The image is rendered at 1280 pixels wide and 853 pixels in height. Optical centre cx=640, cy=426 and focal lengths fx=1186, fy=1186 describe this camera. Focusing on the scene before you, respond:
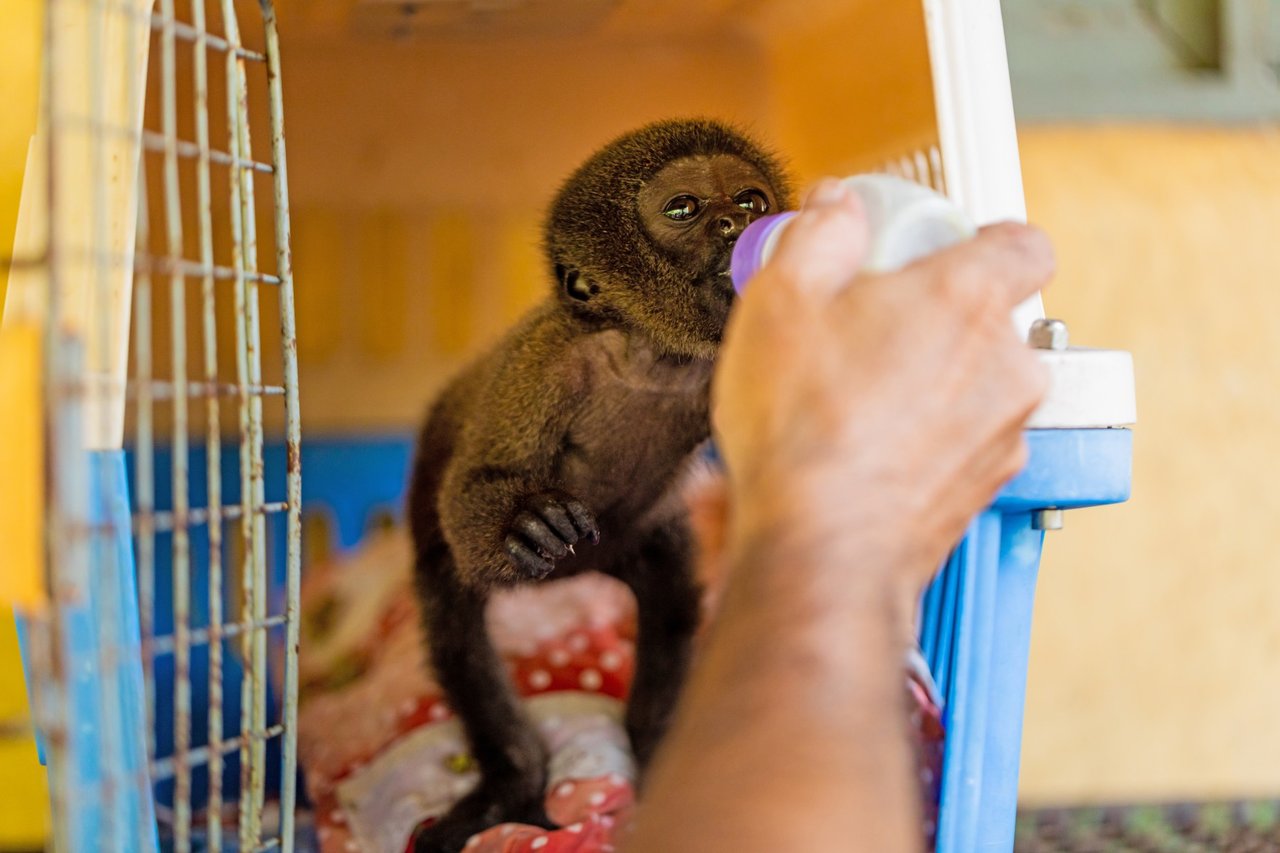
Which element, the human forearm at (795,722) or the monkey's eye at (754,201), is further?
the monkey's eye at (754,201)

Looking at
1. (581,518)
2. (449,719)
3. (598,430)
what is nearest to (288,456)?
(581,518)

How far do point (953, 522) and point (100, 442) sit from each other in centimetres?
74

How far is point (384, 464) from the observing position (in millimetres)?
2998

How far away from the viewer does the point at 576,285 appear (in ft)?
4.87

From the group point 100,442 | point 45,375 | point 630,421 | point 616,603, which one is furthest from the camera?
point 616,603

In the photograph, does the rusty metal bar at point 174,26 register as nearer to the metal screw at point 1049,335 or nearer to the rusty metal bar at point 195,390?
the rusty metal bar at point 195,390

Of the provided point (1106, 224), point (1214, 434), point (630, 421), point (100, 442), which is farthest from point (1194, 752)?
point (100, 442)

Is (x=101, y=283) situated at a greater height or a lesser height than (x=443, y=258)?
lesser

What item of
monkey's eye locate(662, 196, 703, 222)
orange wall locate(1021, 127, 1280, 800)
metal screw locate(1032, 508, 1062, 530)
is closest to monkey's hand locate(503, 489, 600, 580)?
monkey's eye locate(662, 196, 703, 222)

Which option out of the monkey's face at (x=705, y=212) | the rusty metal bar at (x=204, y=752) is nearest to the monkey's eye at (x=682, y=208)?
the monkey's face at (x=705, y=212)

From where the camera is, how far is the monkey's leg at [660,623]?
1718mm

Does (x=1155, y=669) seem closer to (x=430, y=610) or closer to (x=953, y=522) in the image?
(x=430, y=610)

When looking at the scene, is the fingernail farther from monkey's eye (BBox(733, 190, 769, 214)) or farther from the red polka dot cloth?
the red polka dot cloth

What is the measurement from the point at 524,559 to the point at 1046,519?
56 centimetres
